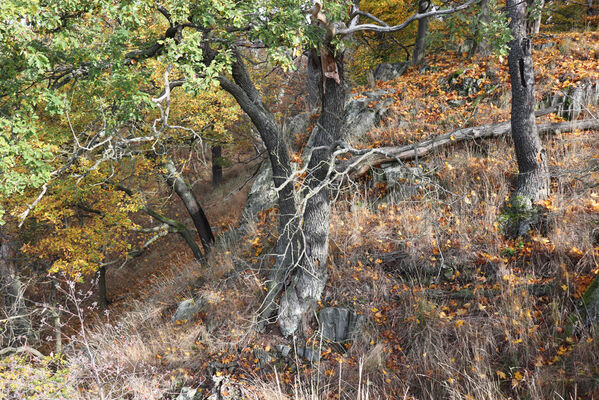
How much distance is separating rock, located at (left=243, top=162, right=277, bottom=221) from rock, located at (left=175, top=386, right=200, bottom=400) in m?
3.76

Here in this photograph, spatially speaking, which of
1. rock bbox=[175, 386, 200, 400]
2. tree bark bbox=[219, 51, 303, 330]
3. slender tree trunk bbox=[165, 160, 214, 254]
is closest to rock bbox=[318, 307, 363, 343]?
tree bark bbox=[219, 51, 303, 330]

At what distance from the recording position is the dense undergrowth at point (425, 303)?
11.5 ft

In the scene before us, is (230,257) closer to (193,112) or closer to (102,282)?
(193,112)

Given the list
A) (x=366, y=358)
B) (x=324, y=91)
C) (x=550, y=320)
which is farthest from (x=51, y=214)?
(x=550, y=320)

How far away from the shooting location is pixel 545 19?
1402 centimetres

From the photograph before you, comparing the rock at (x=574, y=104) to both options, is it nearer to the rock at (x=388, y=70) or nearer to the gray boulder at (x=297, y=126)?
the rock at (x=388, y=70)

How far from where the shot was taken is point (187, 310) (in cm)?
617

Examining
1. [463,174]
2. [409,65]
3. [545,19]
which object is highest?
[545,19]

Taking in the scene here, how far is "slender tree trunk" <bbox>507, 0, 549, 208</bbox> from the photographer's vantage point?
4906mm

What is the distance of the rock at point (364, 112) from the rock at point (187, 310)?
4.72m

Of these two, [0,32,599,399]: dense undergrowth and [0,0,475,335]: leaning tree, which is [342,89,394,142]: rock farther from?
[0,0,475,335]: leaning tree

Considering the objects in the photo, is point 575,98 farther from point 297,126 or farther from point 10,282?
point 10,282

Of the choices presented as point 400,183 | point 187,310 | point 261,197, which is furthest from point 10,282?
point 400,183

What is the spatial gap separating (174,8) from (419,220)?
14.3 ft
